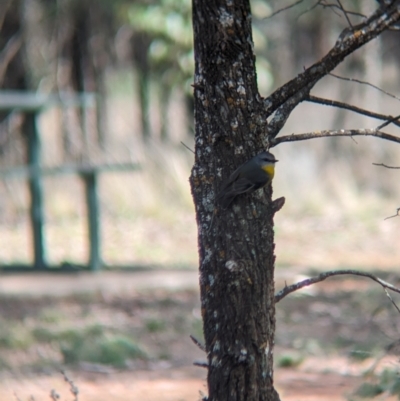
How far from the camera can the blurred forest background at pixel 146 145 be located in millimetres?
13359

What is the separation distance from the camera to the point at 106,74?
16.9 metres

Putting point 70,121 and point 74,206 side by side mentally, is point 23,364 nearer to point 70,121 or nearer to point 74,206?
point 74,206

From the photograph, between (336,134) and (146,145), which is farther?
(146,145)

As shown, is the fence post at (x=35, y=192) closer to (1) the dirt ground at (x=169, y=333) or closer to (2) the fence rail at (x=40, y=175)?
(2) the fence rail at (x=40, y=175)

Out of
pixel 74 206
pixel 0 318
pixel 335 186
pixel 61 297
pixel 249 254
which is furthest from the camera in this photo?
pixel 335 186

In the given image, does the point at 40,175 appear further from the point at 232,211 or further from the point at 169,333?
the point at 232,211

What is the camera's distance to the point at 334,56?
11.4 feet

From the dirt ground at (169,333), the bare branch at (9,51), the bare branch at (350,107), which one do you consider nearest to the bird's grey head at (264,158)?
the bare branch at (350,107)

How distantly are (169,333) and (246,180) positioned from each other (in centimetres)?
471

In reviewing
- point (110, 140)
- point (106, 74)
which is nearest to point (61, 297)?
point (110, 140)

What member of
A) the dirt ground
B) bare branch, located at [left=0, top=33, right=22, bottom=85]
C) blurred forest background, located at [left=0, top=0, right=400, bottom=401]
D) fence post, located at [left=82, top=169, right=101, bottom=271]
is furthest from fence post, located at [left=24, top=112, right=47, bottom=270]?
bare branch, located at [left=0, top=33, right=22, bottom=85]

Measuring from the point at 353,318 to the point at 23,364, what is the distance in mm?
3402

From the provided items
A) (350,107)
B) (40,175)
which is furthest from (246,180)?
(40,175)

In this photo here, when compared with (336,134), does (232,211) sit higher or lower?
lower
